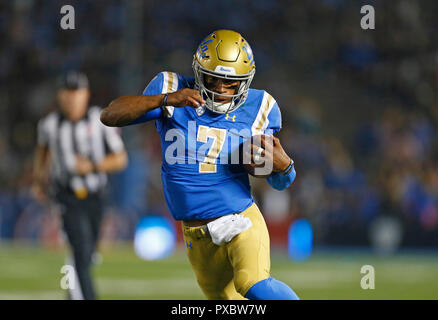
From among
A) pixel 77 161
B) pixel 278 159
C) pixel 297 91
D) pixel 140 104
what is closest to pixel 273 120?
pixel 278 159

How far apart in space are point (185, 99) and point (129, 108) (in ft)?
1.03

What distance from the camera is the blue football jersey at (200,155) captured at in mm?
4281

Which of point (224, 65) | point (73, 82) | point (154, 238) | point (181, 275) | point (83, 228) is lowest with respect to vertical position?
point (181, 275)

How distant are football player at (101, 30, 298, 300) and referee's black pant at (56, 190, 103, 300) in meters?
1.70

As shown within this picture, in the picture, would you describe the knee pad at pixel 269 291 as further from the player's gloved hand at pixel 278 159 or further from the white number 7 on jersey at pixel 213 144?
the white number 7 on jersey at pixel 213 144

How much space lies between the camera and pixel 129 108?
13.5 ft

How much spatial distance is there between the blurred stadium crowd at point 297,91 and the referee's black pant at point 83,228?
6861mm

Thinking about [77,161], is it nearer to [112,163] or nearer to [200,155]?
[112,163]

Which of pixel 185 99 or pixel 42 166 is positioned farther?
pixel 42 166

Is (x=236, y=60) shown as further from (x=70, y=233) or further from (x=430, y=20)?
(x=430, y=20)

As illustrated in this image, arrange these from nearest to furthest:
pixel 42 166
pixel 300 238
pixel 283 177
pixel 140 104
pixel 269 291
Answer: pixel 269 291, pixel 140 104, pixel 283 177, pixel 42 166, pixel 300 238

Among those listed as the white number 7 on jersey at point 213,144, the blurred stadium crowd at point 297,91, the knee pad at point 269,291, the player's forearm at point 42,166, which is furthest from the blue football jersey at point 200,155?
the blurred stadium crowd at point 297,91

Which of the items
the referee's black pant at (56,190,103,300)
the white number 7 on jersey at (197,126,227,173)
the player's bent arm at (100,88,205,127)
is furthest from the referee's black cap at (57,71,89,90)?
the white number 7 on jersey at (197,126,227,173)
